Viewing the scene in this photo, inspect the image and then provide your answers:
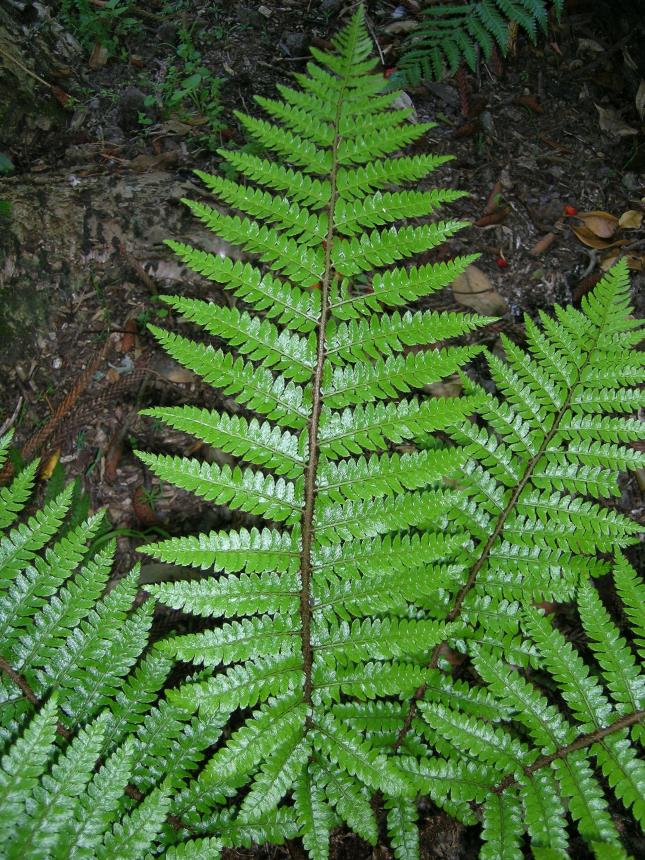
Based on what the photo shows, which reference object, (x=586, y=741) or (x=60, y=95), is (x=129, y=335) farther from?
(x=586, y=741)

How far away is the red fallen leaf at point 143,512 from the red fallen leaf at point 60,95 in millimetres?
2644

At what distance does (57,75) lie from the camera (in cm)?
380

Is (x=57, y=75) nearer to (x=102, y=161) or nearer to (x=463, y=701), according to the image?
(x=102, y=161)

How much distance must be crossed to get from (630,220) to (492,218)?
0.89m

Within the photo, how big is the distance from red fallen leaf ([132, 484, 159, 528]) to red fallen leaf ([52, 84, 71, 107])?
2644 mm

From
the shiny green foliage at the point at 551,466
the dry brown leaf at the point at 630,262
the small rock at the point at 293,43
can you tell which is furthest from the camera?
the small rock at the point at 293,43

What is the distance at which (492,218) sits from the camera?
374 centimetres

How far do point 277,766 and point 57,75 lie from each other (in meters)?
4.18

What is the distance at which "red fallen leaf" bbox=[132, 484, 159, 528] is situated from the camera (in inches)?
116

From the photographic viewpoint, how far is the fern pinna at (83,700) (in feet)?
5.00

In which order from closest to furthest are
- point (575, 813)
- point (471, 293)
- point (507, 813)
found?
point (575, 813), point (507, 813), point (471, 293)

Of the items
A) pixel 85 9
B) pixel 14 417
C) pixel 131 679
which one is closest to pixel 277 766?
pixel 131 679

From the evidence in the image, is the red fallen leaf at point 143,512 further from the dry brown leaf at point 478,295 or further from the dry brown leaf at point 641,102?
the dry brown leaf at point 641,102

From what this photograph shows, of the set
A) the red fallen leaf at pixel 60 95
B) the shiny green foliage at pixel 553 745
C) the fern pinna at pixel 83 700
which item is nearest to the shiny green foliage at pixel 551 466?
the shiny green foliage at pixel 553 745
